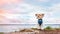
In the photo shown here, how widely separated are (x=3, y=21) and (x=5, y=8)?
435 millimetres

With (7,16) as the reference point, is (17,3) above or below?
above

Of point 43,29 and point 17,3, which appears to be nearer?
point 43,29

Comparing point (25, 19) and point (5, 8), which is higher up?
point (5, 8)

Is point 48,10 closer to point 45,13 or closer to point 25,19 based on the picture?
point 45,13

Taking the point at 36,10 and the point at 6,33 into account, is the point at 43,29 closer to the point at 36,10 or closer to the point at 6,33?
the point at 36,10

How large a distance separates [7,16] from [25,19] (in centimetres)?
60

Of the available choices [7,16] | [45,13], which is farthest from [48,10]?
[7,16]

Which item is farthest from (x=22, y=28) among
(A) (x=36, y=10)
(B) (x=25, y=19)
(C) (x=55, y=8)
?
(C) (x=55, y=8)

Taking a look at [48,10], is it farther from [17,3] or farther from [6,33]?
[6,33]

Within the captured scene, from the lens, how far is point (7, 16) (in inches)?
244

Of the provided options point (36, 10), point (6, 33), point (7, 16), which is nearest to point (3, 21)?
point (7, 16)

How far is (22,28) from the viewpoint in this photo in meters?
6.02


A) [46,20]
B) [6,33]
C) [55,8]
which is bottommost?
[6,33]

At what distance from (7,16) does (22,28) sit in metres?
0.66
